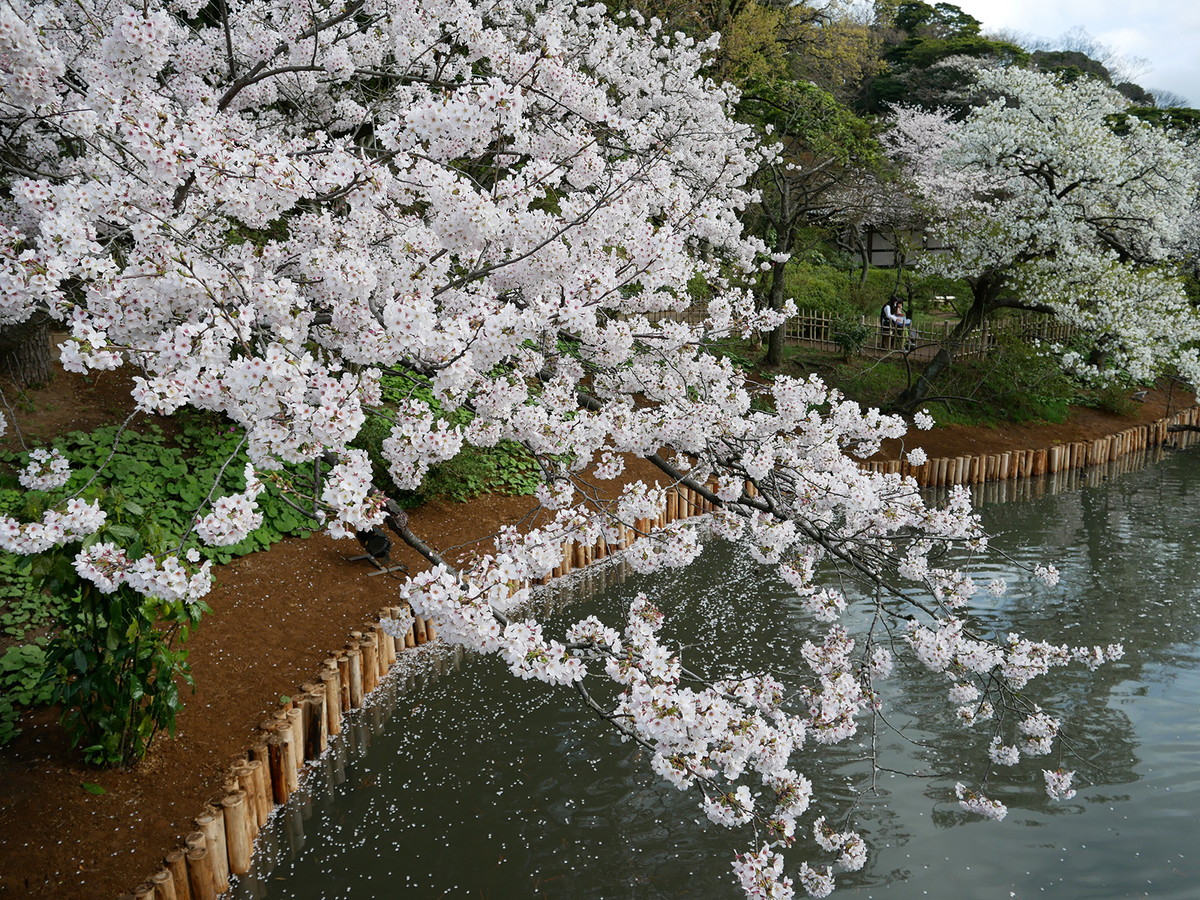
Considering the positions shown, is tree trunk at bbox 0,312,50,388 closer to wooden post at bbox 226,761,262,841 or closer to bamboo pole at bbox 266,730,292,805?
bamboo pole at bbox 266,730,292,805

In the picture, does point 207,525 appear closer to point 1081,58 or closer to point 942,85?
point 942,85

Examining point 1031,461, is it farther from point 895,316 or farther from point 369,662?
point 369,662

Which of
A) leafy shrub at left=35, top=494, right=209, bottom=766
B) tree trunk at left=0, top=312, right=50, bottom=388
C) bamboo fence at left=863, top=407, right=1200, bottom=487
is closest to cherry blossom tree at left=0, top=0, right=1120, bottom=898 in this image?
leafy shrub at left=35, top=494, right=209, bottom=766

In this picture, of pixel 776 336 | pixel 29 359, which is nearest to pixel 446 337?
pixel 29 359

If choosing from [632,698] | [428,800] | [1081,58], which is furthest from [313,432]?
[1081,58]

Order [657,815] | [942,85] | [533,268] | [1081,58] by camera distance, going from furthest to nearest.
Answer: [1081,58] → [942,85] → [657,815] → [533,268]

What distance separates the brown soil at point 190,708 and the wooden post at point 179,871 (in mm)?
121

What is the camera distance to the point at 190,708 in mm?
5453

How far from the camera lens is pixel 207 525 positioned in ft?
10.0

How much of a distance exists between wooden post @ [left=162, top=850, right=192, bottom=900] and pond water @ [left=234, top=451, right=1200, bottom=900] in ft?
1.51

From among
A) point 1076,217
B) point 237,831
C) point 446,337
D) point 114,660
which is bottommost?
point 237,831

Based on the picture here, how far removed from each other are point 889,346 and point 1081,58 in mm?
32054

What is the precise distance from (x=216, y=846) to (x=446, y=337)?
3.08m

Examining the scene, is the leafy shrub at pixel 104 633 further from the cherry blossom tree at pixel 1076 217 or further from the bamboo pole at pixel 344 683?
the cherry blossom tree at pixel 1076 217
